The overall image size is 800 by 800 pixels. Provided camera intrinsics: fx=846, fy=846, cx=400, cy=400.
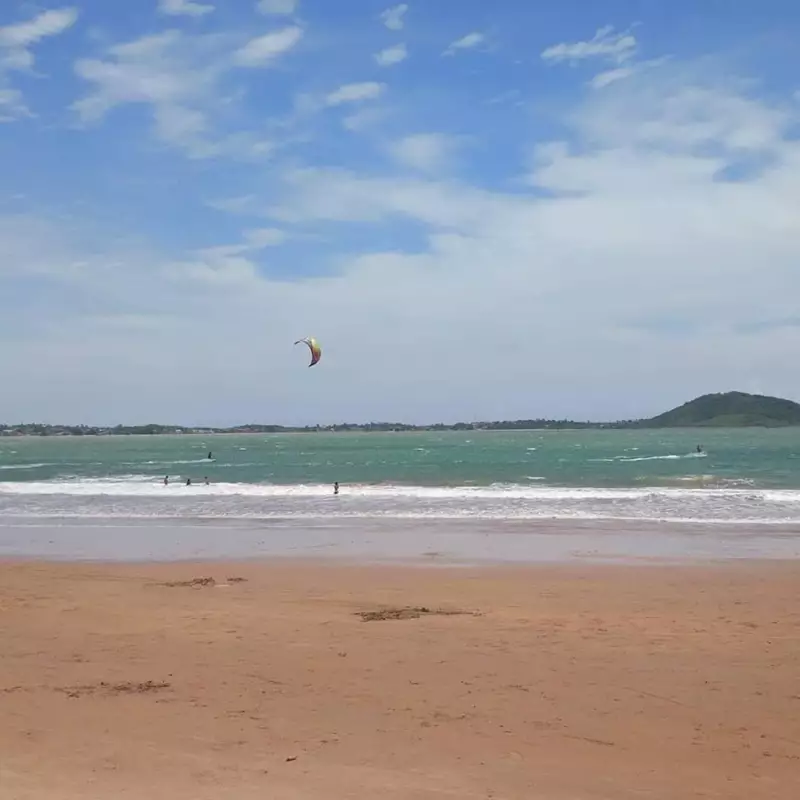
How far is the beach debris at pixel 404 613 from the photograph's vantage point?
945 cm

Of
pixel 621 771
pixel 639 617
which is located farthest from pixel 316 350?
pixel 621 771

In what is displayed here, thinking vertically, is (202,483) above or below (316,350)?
below

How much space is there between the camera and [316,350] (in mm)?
18750

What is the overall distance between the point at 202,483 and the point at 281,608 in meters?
31.0

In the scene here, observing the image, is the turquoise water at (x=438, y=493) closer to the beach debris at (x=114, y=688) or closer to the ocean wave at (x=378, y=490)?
the ocean wave at (x=378, y=490)

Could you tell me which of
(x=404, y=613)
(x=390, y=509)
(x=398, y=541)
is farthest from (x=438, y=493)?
(x=404, y=613)

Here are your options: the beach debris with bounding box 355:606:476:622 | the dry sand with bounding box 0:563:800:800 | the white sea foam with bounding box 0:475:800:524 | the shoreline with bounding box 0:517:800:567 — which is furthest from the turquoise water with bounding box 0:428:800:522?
the dry sand with bounding box 0:563:800:800

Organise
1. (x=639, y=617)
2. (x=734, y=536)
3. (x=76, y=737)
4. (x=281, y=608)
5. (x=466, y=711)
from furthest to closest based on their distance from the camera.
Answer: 1. (x=734, y=536)
2. (x=281, y=608)
3. (x=639, y=617)
4. (x=466, y=711)
5. (x=76, y=737)

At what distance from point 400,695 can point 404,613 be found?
3.27 meters

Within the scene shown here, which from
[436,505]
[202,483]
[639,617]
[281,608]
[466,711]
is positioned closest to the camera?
[466,711]

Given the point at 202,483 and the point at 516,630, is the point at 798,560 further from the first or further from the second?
the point at 202,483

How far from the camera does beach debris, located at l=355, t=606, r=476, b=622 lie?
9445mm

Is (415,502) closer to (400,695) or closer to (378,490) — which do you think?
(378,490)

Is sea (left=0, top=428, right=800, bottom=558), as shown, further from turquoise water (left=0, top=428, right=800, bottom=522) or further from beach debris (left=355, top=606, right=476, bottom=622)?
beach debris (left=355, top=606, right=476, bottom=622)
